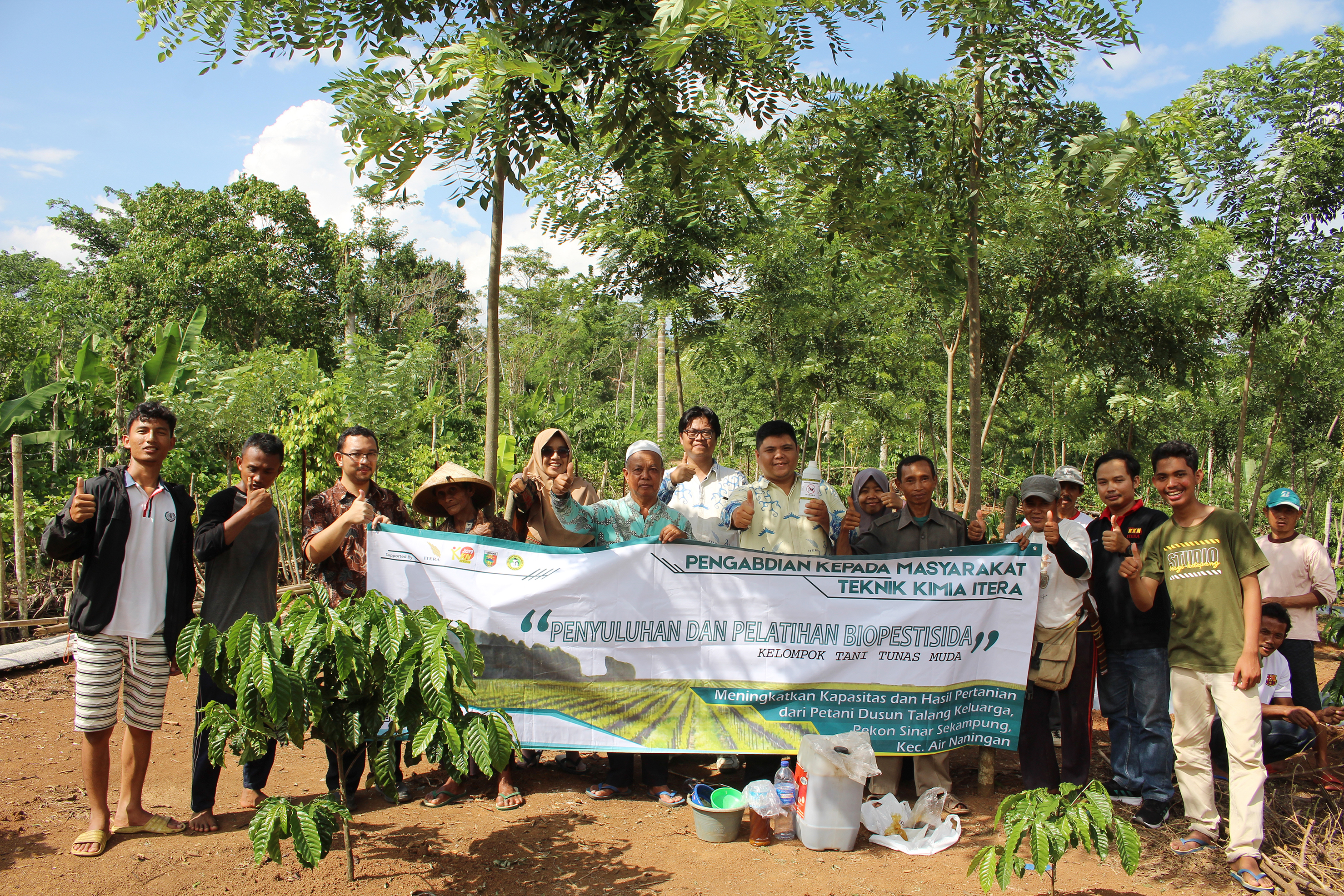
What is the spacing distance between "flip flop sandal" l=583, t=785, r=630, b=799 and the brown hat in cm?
161

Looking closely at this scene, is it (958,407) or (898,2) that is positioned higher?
(898,2)

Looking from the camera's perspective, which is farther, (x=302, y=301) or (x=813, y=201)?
(x=302, y=301)

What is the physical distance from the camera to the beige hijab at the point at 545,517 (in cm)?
436

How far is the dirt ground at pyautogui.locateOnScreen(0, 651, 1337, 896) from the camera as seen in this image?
3240mm

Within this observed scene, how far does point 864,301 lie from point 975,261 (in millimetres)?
6399

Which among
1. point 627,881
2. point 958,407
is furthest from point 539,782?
point 958,407

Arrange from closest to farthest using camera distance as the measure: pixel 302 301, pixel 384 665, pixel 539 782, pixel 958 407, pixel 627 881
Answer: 1. pixel 384 665
2. pixel 627 881
3. pixel 539 782
4. pixel 958 407
5. pixel 302 301

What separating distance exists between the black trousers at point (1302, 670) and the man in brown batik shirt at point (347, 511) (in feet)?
17.5

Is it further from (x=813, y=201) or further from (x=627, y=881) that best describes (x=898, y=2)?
(x=627, y=881)

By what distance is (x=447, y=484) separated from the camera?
4.29 m

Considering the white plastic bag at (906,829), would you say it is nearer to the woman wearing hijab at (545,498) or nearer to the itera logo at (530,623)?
the woman wearing hijab at (545,498)

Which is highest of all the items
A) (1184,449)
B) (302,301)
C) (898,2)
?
(302,301)

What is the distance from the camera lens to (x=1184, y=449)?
381 centimetres

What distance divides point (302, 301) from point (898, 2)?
2104 cm
